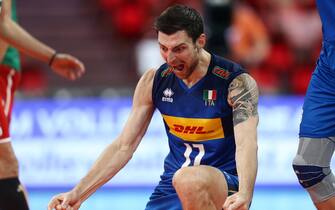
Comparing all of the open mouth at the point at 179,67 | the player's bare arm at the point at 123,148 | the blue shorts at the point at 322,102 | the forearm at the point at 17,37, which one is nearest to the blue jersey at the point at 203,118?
the player's bare arm at the point at 123,148

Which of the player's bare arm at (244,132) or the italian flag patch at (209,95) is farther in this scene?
the italian flag patch at (209,95)

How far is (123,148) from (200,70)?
2.34ft

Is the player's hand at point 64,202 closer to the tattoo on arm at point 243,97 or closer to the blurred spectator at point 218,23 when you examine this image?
the tattoo on arm at point 243,97

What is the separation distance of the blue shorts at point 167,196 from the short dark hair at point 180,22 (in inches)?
35.6

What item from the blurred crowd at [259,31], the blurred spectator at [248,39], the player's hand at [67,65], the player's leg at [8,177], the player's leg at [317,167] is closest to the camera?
the player's leg at [317,167]

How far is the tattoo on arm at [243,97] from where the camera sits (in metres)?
5.52

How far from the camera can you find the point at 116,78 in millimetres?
13930

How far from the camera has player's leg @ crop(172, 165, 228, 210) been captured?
5.21 metres

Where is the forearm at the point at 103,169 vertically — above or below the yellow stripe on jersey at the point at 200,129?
below

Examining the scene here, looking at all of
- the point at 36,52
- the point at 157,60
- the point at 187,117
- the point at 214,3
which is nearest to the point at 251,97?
the point at 187,117

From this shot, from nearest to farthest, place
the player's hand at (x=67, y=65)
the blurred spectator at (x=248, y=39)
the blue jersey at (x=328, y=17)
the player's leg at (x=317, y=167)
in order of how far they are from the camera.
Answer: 1. the blue jersey at (x=328, y=17)
2. the player's leg at (x=317, y=167)
3. the player's hand at (x=67, y=65)
4. the blurred spectator at (x=248, y=39)

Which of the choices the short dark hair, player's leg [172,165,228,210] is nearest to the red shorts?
the short dark hair

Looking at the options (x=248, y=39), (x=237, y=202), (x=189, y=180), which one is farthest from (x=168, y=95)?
(x=248, y=39)

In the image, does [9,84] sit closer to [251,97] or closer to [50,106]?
[251,97]
